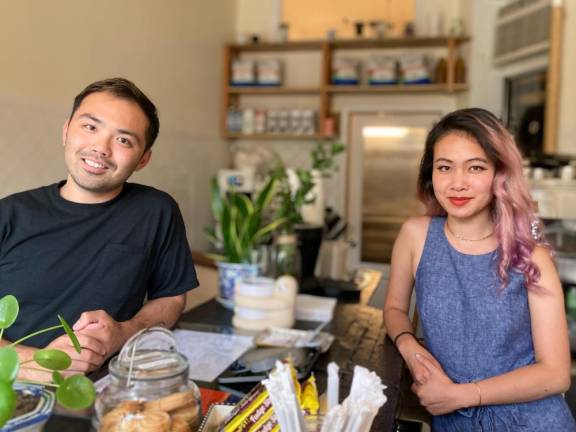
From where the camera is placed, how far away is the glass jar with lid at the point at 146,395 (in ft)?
1.75

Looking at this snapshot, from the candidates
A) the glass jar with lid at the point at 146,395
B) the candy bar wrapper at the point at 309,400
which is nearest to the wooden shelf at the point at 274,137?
the candy bar wrapper at the point at 309,400

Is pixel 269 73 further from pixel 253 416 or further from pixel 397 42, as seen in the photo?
pixel 253 416

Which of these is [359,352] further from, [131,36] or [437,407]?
[131,36]

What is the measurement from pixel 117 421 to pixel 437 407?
2.59 feet

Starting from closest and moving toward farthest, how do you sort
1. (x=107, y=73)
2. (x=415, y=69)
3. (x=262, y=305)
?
1. (x=262, y=305)
2. (x=107, y=73)
3. (x=415, y=69)

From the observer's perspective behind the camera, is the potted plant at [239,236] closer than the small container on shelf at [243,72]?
Yes

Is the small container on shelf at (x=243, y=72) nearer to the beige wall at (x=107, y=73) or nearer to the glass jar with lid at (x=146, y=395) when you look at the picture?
the beige wall at (x=107, y=73)

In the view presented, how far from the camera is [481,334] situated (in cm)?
117

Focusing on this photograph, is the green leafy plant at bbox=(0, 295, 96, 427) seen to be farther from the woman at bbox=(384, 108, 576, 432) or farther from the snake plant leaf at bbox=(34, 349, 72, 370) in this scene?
the woman at bbox=(384, 108, 576, 432)

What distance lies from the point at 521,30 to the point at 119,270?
10.3 ft

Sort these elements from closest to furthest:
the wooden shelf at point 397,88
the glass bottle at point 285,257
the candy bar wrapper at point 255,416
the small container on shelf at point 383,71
Answer: the candy bar wrapper at point 255,416 → the glass bottle at point 285,257 → the wooden shelf at point 397,88 → the small container on shelf at point 383,71

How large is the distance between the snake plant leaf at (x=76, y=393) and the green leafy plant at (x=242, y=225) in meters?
1.20

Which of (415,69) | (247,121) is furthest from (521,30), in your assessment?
(247,121)

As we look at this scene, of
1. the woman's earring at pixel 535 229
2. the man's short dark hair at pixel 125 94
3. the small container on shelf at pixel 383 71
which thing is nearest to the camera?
the man's short dark hair at pixel 125 94
